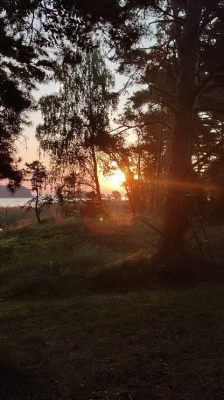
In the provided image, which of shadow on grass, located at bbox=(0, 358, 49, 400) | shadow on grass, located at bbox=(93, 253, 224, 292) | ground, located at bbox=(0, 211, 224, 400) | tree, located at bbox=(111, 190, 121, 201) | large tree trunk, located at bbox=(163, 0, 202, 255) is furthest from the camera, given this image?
tree, located at bbox=(111, 190, 121, 201)

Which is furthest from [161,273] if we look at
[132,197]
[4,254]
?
[132,197]

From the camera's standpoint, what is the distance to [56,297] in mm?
8609

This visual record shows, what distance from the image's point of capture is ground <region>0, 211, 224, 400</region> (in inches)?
178

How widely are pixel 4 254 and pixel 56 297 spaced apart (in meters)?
7.86

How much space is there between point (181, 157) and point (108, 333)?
5.22 meters

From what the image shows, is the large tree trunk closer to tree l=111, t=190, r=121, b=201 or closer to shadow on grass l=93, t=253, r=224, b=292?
shadow on grass l=93, t=253, r=224, b=292

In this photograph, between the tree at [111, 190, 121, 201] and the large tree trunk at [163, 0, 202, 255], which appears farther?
the tree at [111, 190, 121, 201]

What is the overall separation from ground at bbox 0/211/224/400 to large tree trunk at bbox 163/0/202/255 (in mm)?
845

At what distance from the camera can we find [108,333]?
244 inches

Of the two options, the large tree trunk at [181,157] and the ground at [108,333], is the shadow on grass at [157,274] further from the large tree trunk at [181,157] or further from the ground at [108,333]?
the large tree trunk at [181,157]

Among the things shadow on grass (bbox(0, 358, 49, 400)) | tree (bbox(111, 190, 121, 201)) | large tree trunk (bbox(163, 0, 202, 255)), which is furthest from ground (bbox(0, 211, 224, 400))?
tree (bbox(111, 190, 121, 201))

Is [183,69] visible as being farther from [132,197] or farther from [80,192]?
[132,197]

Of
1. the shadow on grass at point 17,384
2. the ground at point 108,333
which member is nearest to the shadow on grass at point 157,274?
the ground at point 108,333

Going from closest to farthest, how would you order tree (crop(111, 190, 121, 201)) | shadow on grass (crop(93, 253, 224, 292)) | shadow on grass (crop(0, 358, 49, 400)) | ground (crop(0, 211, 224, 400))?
shadow on grass (crop(0, 358, 49, 400))
ground (crop(0, 211, 224, 400))
shadow on grass (crop(93, 253, 224, 292))
tree (crop(111, 190, 121, 201))
